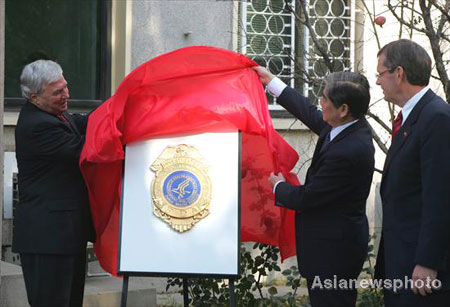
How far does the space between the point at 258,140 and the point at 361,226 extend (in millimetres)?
1136

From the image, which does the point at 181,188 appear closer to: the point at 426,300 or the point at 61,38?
the point at 426,300

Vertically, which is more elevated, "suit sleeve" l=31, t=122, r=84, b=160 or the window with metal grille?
the window with metal grille

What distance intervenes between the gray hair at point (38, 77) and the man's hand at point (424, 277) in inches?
99.2

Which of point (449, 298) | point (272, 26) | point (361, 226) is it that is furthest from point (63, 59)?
point (449, 298)

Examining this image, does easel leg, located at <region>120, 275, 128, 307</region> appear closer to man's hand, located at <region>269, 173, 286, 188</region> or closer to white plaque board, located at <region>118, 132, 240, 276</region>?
white plaque board, located at <region>118, 132, 240, 276</region>

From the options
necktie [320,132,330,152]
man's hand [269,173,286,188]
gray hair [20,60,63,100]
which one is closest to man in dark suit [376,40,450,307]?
necktie [320,132,330,152]

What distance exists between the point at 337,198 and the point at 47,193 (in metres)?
1.77

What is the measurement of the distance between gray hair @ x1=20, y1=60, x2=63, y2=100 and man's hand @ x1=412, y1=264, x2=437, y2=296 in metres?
2.52

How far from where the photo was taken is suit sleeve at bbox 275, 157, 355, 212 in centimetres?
487

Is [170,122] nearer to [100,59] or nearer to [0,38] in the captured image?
[0,38]

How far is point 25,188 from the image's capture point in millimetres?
5492

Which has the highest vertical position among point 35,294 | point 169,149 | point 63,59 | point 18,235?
point 63,59

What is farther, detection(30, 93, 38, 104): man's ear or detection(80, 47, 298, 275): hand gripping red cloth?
detection(80, 47, 298, 275): hand gripping red cloth

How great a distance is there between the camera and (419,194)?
4.32 m
